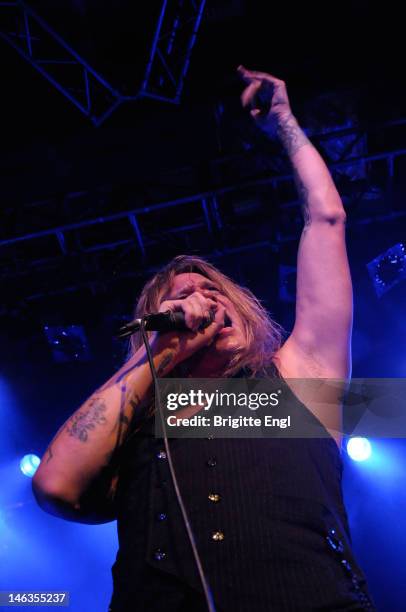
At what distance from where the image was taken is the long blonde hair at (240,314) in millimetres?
1679

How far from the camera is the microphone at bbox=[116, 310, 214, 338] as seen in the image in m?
1.35

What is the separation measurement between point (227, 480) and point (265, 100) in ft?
5.76

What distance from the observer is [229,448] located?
50.8 inches

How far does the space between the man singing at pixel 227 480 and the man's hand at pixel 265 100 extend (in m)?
0.52

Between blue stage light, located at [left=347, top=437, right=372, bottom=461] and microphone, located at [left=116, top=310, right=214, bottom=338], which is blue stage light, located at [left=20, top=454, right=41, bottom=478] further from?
microphone, located at [left=116, top=310, right=214, bottom=338]

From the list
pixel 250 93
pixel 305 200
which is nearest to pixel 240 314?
pixel 305 200

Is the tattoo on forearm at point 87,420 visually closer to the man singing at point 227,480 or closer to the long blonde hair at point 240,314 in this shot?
the man singing at point 227,480

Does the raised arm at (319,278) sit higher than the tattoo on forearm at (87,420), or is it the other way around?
the raised arm at (319,278)

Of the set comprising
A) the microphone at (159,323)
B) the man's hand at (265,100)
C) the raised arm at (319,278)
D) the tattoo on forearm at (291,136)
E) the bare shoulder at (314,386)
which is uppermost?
the man's hand at (265,100)

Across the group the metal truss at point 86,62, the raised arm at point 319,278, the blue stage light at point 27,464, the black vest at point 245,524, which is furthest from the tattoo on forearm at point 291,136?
the blue stage light at point 27,464

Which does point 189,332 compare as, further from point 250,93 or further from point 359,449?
point 359,449

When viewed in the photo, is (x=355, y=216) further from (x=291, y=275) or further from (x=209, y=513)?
(x=209, y=513)

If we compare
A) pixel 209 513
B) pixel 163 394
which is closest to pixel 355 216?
pixel 163 394

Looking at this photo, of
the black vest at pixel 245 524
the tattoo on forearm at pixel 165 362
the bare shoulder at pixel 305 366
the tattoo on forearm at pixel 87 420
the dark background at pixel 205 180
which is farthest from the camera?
the dark background at pixel 205 180
